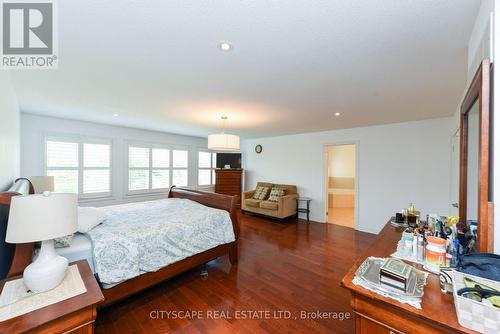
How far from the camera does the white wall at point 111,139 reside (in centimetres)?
377

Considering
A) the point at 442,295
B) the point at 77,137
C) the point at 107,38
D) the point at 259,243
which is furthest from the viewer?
the point at 77,137

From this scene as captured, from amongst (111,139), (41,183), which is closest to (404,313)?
(41,183)

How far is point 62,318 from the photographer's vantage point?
100 centimetres

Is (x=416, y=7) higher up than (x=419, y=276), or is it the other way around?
(x=416, y=7)

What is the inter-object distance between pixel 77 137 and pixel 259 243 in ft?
14.6

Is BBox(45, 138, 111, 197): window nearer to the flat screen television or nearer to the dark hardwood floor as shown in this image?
the flat screen television

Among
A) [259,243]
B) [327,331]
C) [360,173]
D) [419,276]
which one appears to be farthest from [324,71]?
[360,173]

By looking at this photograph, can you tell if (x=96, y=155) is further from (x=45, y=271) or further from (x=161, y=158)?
(x=45, y=271)

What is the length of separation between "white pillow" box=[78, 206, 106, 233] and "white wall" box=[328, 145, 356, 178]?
7259mm

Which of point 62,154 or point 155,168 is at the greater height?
point 62,154

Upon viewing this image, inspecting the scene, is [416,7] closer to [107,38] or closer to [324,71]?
[324,71]

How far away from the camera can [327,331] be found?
67.1 inches

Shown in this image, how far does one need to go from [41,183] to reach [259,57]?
3.82 metres

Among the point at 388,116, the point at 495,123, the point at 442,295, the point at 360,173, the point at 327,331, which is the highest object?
the point at 388,116
